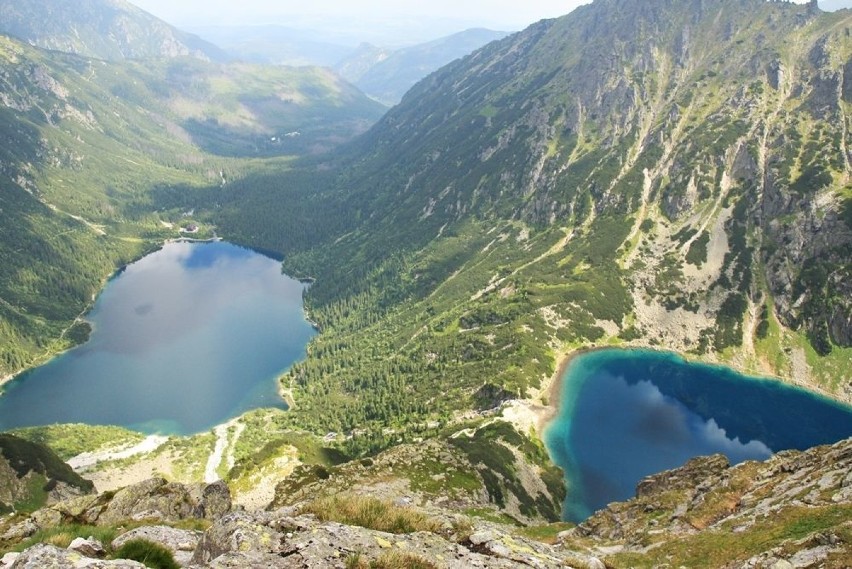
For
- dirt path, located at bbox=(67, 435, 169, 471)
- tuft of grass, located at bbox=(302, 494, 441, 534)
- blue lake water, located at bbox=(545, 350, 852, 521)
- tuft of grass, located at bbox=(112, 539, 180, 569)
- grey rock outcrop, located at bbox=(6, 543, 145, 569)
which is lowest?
blue lake water, located at bbox=(545, 350, 852, 521)

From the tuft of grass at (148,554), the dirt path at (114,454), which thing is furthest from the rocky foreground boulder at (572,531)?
the dirt path at (114,454)

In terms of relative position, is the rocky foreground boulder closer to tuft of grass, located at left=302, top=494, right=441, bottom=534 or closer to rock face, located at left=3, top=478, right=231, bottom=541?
rock face, located at left=3, top=478, right=231, bottom=541

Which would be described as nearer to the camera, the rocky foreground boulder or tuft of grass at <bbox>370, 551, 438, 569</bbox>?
tuft of grass at <bbox>370, 551, 438, 569</bbox>

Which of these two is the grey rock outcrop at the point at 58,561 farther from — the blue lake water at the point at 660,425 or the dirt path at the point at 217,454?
the dirt path at the point at 217,454

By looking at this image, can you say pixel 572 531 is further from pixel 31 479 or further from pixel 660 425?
pixel 660 425

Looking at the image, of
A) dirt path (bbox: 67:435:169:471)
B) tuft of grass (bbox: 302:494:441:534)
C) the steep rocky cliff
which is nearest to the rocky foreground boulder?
tuft of grass (bbox: 302:494:441:534)

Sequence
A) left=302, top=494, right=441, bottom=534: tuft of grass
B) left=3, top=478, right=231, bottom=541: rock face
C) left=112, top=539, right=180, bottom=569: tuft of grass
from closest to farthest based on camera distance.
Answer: left=112, top=539, right=180, bottom=569: tuft of grass
left=302, top=494, right=441, bottom=534: tuft of grass
left=3, top=478, right=231, bottom=541: rock face

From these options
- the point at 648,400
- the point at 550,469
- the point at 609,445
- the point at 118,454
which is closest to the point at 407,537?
the point at 550,469

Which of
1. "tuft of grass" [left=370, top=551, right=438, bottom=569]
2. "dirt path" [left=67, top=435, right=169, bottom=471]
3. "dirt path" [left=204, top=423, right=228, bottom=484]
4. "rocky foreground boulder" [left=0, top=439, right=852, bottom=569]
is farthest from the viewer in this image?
"dirt path" [left=67, top=435, right=169, bottom=471]

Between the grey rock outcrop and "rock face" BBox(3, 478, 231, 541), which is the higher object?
the grey rock outcrop
